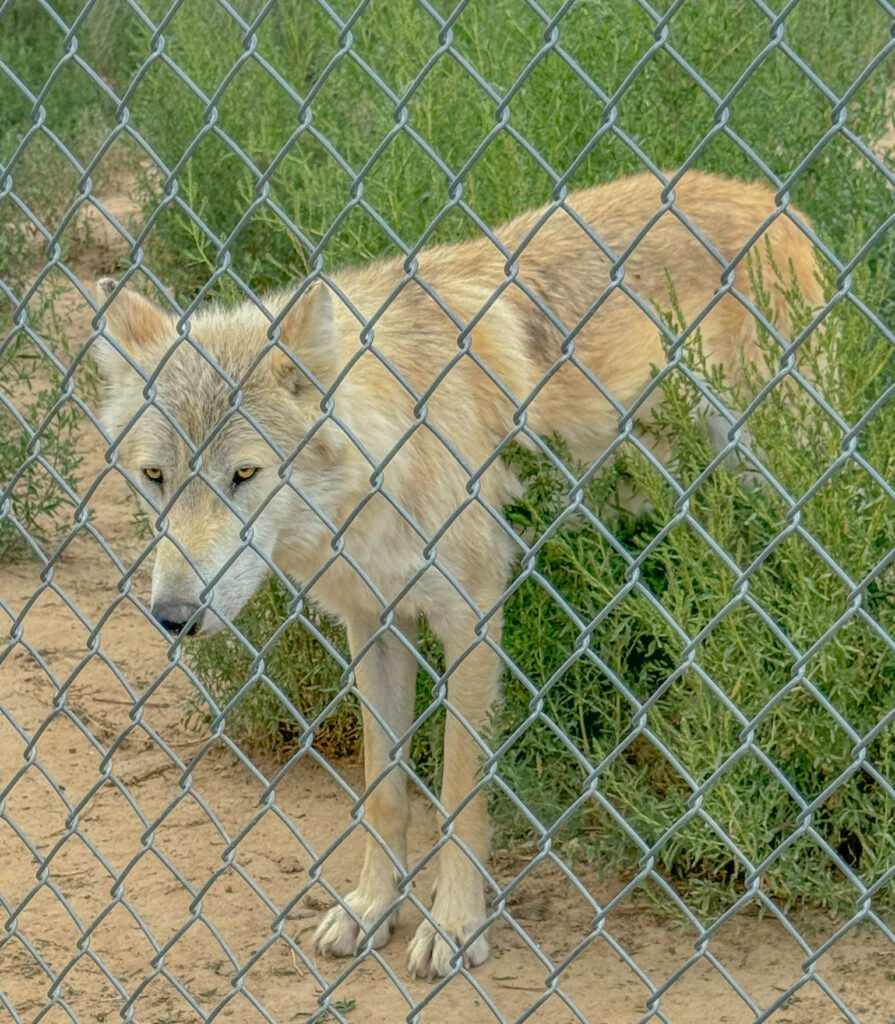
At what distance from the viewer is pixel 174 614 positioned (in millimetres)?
3059

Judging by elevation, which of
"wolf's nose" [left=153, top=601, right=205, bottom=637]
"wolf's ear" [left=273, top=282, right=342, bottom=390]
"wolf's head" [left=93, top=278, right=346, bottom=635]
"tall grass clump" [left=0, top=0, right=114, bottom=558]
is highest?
"wolf's ear" [left=273, top=282, right=342, bottom=390]

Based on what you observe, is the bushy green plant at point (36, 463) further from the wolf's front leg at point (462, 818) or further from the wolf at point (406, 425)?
the wolf's front leg at point (462, 818)

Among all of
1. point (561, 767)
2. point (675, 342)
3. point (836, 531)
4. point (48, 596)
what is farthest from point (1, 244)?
point (675, 342)

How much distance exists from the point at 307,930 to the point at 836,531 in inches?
75.8

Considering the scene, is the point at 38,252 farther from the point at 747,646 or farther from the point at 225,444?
the point at 747,646

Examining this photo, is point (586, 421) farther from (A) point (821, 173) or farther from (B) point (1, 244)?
(B) point (1, 244)

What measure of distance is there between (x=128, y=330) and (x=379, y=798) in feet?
4.90

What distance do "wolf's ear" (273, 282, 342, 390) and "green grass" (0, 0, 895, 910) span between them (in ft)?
0.66

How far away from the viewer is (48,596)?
5777 mm

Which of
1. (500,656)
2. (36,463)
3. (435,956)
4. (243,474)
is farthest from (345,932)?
(36,463)

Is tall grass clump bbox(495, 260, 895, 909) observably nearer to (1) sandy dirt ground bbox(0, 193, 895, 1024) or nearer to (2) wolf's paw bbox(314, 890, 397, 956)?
(1) sandy dirt ground bbox(0, 193, 895, 1024)

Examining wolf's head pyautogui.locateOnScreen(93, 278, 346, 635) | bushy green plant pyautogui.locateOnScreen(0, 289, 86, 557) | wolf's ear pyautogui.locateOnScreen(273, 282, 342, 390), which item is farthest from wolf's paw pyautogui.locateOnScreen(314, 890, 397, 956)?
bushy green plant pyautogui.locateOnScreen(0, 289, 86, 557)

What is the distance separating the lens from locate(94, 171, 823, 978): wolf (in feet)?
10.6

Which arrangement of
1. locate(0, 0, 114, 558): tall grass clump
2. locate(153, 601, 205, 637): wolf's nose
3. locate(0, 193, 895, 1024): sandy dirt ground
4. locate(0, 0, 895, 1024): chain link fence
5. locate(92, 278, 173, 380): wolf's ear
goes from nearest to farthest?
locate(0, 0, 895, 1024): chain link fence, locate(153, 601, 205, 637): wolf's nose, locate(0, 193, 895, 1024): sandy dirt ground, locate(92, 278, 173, 380): wolf's ear, locate(0, 0, 114, 558): tall grass clump
